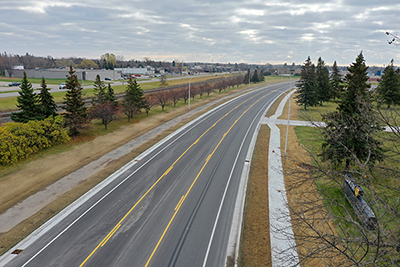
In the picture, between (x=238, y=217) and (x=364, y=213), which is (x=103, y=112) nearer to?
(x=238, y=217)

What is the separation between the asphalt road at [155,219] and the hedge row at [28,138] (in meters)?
10.5

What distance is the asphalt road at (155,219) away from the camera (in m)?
12.4

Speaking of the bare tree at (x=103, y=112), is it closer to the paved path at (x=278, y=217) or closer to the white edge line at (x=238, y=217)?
the white edge line at (x=238, y=217)

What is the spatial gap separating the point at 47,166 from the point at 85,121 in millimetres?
9032

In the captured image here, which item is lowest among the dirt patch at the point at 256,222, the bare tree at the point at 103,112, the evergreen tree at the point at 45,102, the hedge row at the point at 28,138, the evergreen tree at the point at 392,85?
the dirt patch at the point at 256,222

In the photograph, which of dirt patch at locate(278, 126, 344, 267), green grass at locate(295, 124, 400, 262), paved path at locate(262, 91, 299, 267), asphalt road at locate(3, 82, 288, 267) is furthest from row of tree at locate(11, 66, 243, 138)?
green grass at locate(295, 124, 400, 262)

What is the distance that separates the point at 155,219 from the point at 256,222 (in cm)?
630

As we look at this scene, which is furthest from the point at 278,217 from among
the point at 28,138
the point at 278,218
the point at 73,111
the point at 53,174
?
the point at 73,111

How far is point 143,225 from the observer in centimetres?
1471

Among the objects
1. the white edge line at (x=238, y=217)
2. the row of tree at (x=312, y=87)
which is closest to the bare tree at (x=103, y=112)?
the white edge line at (x=238, y=217)

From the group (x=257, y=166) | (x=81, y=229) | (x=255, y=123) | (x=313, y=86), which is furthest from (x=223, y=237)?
(x=313, y=86)

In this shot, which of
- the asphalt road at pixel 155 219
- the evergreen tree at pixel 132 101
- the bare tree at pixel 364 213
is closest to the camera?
the bare tree at pixel 364 213

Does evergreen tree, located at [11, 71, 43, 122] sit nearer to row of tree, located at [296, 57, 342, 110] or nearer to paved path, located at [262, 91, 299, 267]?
paved path, located at [262, 91, 299, 267]

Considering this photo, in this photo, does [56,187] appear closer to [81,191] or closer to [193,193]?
[81,191]
